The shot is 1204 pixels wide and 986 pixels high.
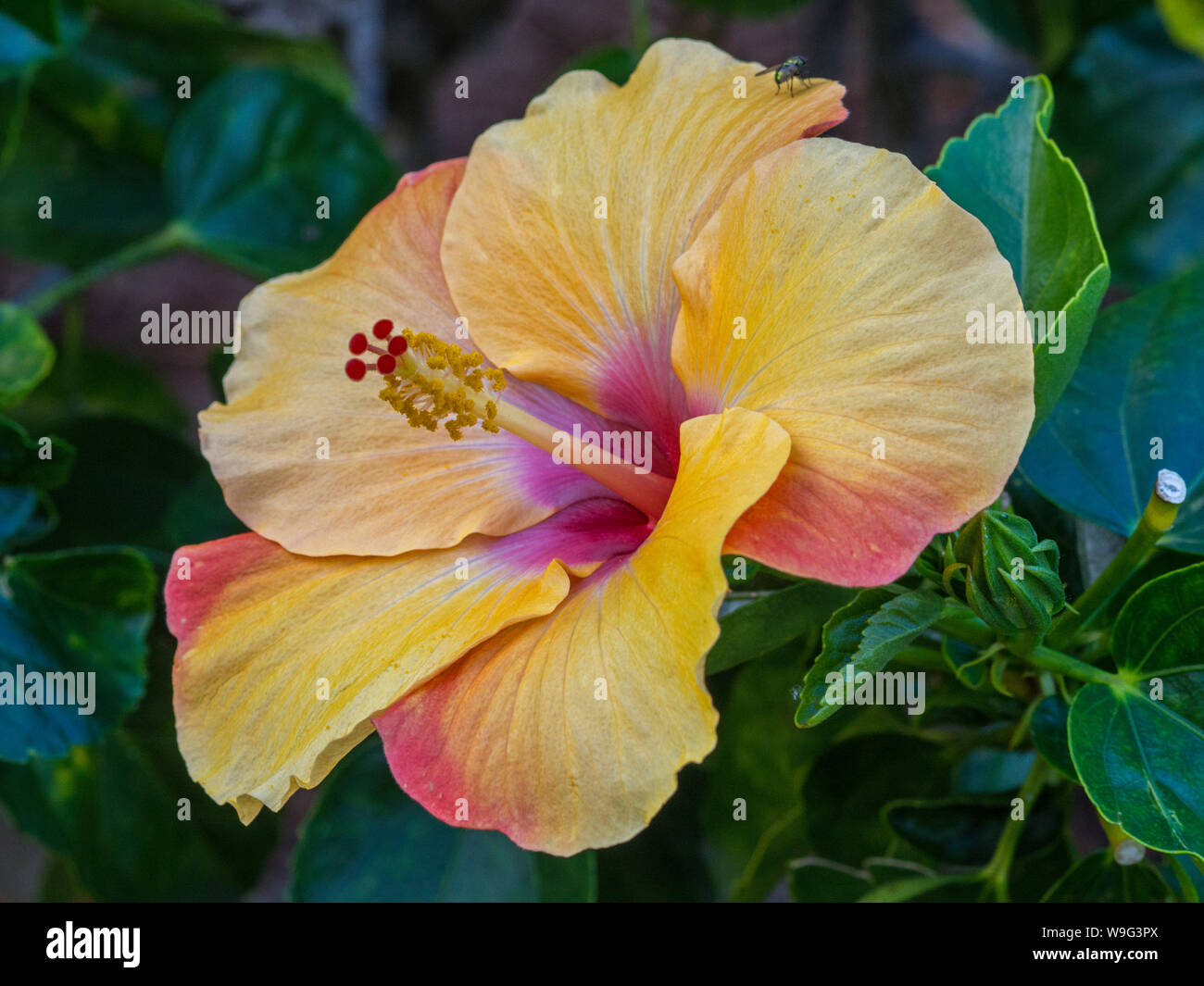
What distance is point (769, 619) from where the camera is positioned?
0.88 m

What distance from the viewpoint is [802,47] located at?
221 cm

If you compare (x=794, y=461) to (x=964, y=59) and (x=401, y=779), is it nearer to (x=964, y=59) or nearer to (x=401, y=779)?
(x=401, y=779)

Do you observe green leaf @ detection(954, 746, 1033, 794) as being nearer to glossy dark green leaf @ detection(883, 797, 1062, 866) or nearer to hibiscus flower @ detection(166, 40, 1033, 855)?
glossy dark green leaf @ detection(883, 797, 1062, 866)

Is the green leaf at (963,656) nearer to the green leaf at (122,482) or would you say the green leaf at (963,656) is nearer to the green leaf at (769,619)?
the green leaf at (769,619)

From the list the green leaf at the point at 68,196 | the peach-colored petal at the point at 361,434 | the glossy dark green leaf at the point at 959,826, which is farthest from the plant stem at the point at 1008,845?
the green leaf at the point at 68,196

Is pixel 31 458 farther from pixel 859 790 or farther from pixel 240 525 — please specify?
pixel 859 790

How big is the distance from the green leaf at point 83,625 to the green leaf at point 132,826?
0.90 feet

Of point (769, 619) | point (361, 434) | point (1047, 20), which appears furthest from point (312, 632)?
point (1047, 20)

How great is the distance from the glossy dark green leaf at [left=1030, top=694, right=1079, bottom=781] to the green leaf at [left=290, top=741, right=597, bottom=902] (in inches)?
20.8

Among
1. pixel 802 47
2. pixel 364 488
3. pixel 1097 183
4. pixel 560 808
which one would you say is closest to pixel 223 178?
pixel 364 488

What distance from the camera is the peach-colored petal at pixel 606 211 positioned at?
889mm

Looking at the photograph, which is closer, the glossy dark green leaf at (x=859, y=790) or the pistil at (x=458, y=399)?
the pistil at (x=458, y=399)

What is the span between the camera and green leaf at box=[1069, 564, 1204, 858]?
2.67 ft

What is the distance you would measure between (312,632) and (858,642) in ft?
1.41
